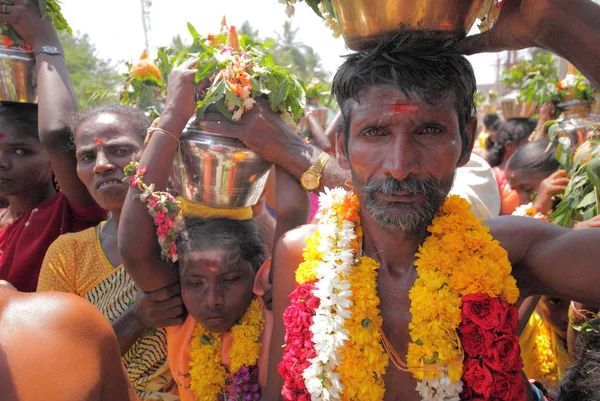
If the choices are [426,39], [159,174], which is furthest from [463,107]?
[159,174]

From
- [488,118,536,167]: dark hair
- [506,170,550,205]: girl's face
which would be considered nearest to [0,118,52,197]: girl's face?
[506,170,550,205]: girl's face

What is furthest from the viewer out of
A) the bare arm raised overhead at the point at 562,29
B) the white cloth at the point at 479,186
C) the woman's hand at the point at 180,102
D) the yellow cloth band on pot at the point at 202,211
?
the white cloth at the point at 479,186

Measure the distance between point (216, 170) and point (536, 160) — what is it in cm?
377

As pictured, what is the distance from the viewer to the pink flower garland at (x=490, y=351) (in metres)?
2.14

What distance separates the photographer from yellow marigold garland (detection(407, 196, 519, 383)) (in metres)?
2.22

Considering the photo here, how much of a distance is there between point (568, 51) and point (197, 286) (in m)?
2.03

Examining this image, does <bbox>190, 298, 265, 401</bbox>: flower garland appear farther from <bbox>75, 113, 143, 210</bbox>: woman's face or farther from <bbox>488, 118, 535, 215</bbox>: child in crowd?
<bbox>488, 118, 535, 215</bbox>: child in crowd

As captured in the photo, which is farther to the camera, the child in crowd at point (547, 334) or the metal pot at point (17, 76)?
the metal pot at point (17, 76)

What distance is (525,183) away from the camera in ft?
18.7

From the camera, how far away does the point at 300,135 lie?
3248 mm

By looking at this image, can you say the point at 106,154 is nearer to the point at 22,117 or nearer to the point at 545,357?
the point at 22,117

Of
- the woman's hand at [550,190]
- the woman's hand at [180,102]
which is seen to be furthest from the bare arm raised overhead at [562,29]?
the woman's hand at [550,190]

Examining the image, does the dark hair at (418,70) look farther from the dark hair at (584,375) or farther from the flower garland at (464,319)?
the dark hair at (584,375)

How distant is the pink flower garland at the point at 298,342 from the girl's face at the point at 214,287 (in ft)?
2.05
